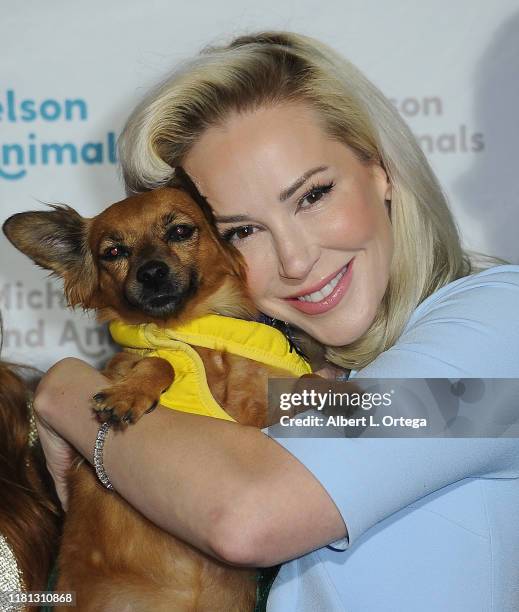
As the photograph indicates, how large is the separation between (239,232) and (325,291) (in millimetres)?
247

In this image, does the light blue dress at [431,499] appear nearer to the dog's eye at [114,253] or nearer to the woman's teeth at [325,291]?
the woman's teeth at [325,291]

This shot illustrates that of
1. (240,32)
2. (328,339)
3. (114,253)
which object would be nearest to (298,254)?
(328,339)

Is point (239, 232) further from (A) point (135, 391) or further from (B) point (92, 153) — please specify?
(B) point (92, 153)

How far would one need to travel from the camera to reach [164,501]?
4.70 feet

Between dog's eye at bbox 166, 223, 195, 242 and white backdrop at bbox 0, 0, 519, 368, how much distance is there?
2.13 ft

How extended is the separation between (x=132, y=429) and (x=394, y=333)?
672 millimetres

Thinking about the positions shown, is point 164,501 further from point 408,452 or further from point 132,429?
point 408,452

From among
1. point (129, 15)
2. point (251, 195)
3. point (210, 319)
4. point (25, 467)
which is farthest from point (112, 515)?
point (129, 15)

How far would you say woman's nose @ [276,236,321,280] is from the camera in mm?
1777

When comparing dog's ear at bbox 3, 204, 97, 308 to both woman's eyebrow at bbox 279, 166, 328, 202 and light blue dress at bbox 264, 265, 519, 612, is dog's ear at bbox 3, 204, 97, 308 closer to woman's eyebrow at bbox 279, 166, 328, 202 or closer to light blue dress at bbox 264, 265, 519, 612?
woman's eyebrow at bbox 279, 166, 328, 202

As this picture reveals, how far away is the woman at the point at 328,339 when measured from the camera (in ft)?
4.50

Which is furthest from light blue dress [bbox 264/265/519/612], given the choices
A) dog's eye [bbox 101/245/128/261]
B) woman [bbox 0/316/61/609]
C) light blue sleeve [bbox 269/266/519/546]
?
dog's eye [bbox 101/245/128/261]

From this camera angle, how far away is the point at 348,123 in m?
1.88

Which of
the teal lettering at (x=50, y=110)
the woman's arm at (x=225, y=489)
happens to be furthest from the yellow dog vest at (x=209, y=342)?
the teal lettering at (x=50, y=110)
